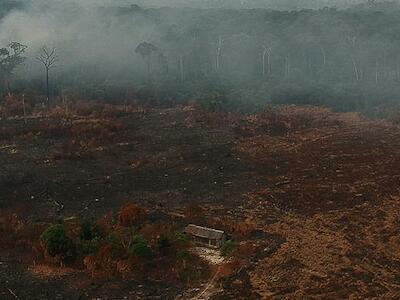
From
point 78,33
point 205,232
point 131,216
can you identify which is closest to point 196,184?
point 131,216

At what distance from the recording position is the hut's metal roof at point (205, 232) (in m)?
15.9

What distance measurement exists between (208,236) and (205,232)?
224mm

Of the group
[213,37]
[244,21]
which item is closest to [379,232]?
[213,37]

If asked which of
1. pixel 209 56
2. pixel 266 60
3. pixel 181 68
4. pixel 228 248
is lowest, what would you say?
pixel 228 248

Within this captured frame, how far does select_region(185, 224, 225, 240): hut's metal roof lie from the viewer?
15930mm

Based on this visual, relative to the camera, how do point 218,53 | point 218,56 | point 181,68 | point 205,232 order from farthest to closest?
point 218,56, point 218,53, point 181,68, point 205,232

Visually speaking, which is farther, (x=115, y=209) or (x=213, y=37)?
Result: (x=213, y=37)

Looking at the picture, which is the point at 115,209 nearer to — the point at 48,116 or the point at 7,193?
the point at 7,193

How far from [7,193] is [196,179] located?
8015 millimetres

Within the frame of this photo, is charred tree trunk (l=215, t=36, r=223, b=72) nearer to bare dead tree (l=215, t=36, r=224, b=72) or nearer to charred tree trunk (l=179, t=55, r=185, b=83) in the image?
bare dead tree (l=215, t=36, r=224, b=72)

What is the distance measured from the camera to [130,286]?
44.1 feet

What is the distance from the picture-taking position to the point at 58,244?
14.5 metres

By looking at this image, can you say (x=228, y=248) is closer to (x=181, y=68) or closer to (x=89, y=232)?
(x=89, y=232)

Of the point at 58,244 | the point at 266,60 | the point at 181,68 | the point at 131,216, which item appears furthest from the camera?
the point at 266,60
